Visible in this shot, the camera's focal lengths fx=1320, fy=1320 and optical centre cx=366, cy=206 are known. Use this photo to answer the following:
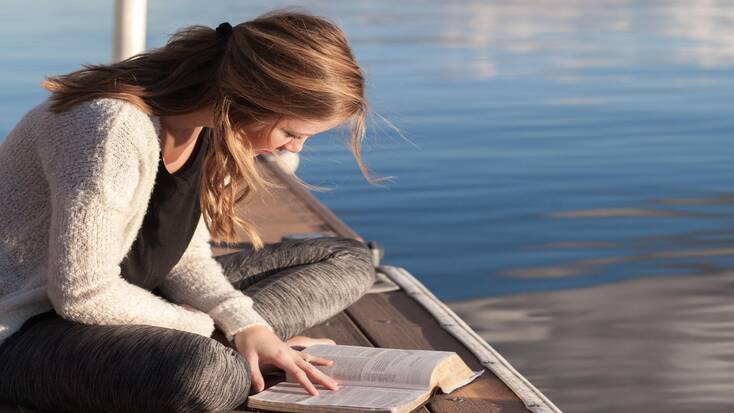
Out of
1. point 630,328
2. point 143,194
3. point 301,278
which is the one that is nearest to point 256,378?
point 143,194

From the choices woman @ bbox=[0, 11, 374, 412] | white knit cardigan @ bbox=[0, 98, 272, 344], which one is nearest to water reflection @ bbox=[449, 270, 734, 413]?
woman @ bbox=[0, 11, 374, 412]

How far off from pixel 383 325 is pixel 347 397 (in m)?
0.87

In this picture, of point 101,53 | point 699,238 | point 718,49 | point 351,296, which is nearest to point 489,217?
point 699,238

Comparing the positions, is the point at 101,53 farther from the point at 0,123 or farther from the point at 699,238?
the point at 699,238

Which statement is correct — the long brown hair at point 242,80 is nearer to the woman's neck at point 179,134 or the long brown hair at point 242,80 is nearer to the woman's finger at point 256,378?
the woman's neck at point 179,134

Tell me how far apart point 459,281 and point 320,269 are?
1726 mm

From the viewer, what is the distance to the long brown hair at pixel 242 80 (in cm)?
274

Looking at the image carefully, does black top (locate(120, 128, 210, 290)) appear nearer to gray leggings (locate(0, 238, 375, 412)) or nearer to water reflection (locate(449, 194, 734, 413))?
gray leggings (locate(0, 238, 375, 412))

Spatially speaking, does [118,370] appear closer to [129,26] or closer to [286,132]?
[286,132]

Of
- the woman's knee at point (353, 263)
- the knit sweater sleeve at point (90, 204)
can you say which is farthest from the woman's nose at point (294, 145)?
the woman's knee at point (353, 263)

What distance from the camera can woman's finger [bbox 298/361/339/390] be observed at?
2.87 metres

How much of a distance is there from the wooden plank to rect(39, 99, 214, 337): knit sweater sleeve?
790mm

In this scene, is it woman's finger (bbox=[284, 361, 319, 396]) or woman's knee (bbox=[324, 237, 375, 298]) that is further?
woman's knee (bbox=[324, 237, 375, 298])

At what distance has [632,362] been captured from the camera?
418 cm
